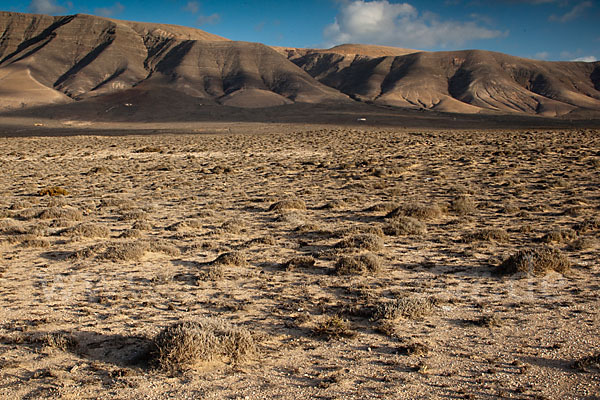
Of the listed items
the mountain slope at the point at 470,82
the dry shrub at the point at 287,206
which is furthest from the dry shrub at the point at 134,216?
the mountain slope at the point at 470,82

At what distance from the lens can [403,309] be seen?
6.84m

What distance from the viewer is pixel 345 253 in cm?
1017

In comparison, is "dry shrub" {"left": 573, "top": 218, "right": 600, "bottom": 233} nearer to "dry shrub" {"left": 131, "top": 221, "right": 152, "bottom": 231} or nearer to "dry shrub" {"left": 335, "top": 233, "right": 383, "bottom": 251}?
"dry shrub" {"left": 335, "top": 233, "right": 383, "bottom": 251}

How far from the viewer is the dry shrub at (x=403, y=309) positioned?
6766 mm

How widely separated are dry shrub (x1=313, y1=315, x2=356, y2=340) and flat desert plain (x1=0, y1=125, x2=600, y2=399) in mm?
26

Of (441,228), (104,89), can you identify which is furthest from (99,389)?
(104,89)

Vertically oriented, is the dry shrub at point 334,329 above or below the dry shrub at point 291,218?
below

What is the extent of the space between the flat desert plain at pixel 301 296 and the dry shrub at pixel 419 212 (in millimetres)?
56

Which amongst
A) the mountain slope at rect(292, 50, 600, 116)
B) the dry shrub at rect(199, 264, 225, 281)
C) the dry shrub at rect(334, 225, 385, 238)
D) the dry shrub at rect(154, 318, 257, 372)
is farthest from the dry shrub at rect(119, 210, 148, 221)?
the mountain slope at rect(292, 50, 600, 116)

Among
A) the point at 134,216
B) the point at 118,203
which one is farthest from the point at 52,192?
the point at 134,216

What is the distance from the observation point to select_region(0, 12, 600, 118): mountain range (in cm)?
12962

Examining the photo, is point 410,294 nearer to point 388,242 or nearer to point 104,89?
point 388,242

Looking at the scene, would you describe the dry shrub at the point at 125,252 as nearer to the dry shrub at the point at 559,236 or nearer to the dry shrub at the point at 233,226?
the dry shrub at the point at 233,226

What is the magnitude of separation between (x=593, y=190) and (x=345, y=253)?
12917 mm
